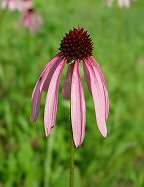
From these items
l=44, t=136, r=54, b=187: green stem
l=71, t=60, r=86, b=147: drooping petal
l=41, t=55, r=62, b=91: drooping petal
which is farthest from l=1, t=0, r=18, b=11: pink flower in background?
l=71, t=60, r=86, b=147: drooping petal

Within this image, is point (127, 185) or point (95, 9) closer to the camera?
point (127, 185)

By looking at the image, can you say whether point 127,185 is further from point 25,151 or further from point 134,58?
point 134,58

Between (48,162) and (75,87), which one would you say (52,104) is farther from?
(48,162)

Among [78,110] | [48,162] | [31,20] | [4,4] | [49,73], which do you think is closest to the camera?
[78,110]

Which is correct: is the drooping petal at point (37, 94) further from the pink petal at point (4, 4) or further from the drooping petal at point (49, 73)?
the pink petal at point (4, 4)

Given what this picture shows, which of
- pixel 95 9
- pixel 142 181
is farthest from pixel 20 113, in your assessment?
pixel 95 9

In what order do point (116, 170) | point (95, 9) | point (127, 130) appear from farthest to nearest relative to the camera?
point (95, 9), point (127, 130), point (116, 170)

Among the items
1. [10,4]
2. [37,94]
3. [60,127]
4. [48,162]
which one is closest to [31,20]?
[10,4]
